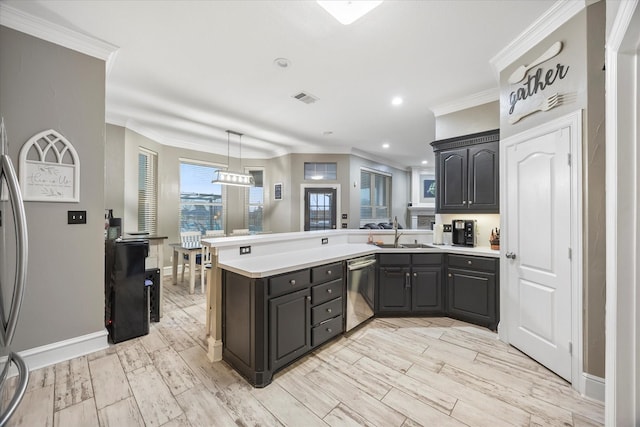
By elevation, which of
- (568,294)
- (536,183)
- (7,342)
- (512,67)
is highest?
(512,67)

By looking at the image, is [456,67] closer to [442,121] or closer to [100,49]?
[442,121]

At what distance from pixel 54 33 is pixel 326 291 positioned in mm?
3312

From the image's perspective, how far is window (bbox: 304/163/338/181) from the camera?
6.47 meters

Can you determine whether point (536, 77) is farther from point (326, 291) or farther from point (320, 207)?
point (320, 207)

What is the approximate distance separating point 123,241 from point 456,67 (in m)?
4.04

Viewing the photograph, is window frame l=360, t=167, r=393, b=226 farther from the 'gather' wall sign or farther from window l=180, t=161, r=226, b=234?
the 'gather' wall sign

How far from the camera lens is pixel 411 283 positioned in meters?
3.25

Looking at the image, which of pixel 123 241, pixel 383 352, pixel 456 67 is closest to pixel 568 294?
pixel 383 352

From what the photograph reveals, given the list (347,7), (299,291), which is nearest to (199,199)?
(299,291)

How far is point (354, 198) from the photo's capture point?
259 inches

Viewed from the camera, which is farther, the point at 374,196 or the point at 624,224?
the point at 374,196

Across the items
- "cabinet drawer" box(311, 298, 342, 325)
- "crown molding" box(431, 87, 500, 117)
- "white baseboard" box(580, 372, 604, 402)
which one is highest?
"crown molding" box(431, 87, 500, 117)

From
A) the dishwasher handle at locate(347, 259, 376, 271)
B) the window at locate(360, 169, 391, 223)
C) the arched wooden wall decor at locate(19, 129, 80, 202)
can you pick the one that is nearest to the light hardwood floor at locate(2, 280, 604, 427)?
the dishwasher handle at locate(347, 259, 376, 271)

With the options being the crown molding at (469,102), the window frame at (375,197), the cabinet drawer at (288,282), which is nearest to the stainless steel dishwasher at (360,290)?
the cabinet drawer at (288,282)
